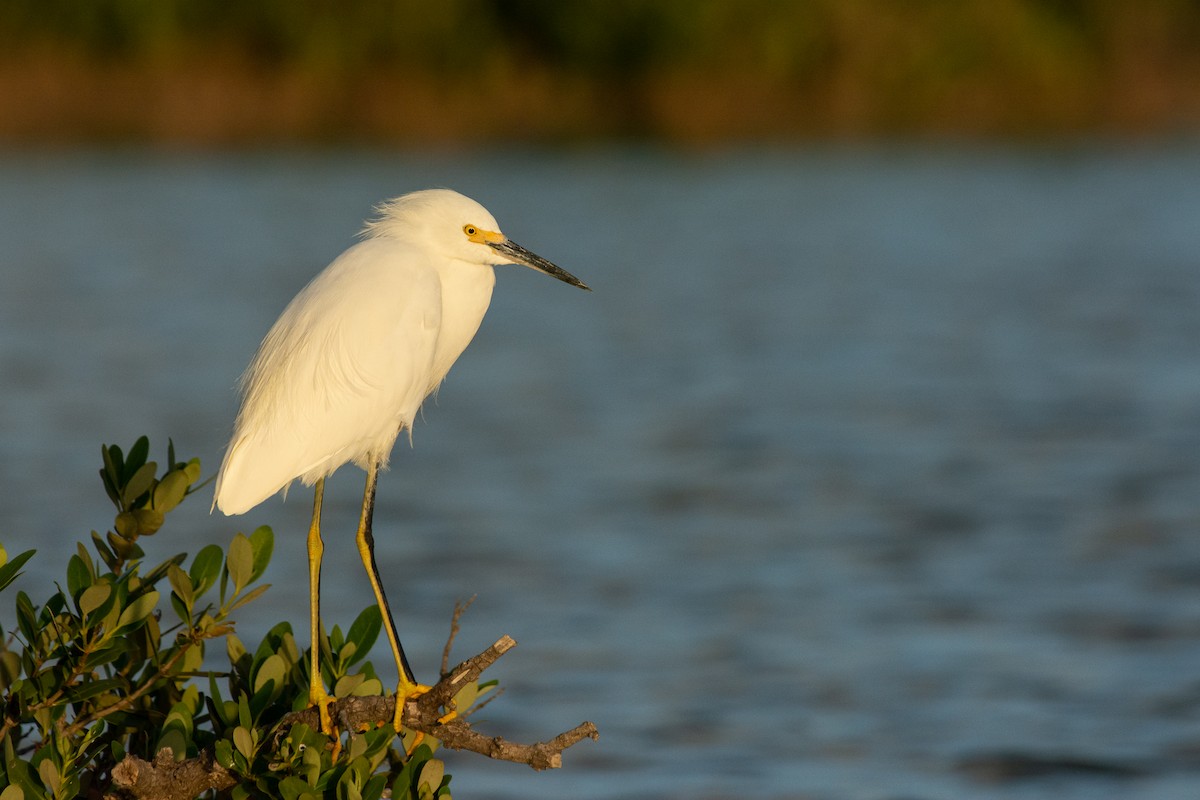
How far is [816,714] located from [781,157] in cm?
2504

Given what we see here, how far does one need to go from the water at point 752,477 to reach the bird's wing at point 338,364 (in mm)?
2023

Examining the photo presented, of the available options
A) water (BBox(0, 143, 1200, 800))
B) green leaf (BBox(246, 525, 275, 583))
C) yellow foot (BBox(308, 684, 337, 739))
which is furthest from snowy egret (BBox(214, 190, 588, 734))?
water (BBox(0, 143, 1200, 800))

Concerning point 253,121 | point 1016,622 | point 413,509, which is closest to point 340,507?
point 413,509

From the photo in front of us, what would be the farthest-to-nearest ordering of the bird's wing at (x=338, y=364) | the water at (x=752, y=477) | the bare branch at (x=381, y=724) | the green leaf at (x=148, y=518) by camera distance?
1. the water at (x=752, y=477)
2. the bird's wing at (x=338, y=364)
3. the green leaf at (x=148, y=518)
4. the bare branch at (x=381, y=724)

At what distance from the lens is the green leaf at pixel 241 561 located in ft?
13.8

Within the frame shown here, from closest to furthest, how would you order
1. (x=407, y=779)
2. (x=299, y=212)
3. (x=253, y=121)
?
(x=407, y=779) → (x=299, y=212) → (x=253, y=121)

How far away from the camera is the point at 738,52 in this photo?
3406cm

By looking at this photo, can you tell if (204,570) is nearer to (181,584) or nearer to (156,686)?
(181,584)

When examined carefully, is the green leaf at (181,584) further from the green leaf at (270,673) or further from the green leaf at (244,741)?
the green leaf at (244,741)

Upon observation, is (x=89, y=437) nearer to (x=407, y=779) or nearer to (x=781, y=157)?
(x=407, y=779)

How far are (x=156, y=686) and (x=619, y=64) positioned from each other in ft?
102

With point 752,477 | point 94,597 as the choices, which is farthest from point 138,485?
point 752,477

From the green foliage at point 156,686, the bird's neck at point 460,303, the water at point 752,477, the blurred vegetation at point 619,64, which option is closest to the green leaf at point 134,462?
the green foliage at point 156,686

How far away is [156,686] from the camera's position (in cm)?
442
